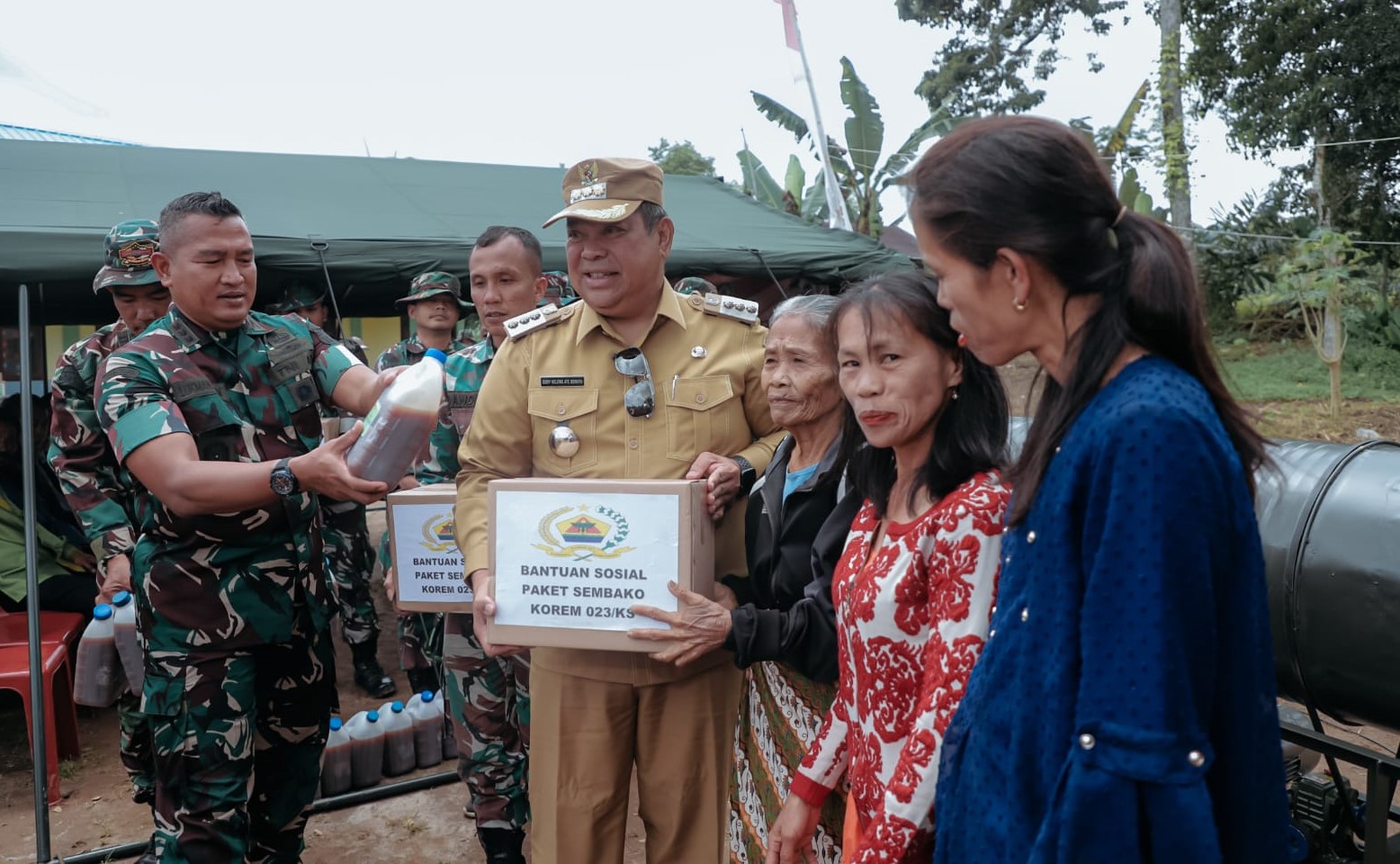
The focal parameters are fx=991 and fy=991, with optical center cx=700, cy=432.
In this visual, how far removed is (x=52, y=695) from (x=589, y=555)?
3.90m

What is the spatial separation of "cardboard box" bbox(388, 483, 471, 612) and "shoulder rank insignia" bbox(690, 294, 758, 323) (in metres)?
1.14

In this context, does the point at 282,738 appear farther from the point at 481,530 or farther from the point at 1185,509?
the point at 1185,509

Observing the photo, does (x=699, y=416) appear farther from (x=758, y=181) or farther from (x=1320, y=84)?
(x=1320, y=84)

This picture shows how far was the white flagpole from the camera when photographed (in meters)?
14.4

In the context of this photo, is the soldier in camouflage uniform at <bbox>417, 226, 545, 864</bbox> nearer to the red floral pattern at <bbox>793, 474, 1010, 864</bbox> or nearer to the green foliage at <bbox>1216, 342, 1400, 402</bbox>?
the red floral pattern at <bbox>793, 474, 1010, 864</bbox>

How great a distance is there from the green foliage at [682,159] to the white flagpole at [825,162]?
30931 mm

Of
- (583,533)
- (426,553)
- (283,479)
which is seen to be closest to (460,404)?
(426,553)

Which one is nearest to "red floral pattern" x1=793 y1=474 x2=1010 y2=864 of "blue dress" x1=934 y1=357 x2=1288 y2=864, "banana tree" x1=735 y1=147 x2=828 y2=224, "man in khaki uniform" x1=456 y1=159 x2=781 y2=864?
"blue dress" x1=934 y1=357 x2=1288 y2=864

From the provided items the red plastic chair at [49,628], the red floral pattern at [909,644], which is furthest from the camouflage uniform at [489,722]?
the red plastic chair at [49,628]

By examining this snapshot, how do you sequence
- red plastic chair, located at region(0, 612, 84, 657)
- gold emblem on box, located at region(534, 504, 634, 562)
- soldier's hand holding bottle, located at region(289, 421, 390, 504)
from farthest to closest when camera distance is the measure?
red plastic chair, located at region(0, 612, 84, 657)
soldier's hand holding bottle, located at region(289, 421, 390, 504)
gold emblem on box, located at region(534, 504, 634, 562)

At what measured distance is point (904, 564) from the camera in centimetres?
171

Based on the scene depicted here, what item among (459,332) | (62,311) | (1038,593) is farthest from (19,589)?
(1038,593)

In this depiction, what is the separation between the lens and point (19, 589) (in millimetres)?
5336

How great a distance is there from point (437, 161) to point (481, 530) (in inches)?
284
